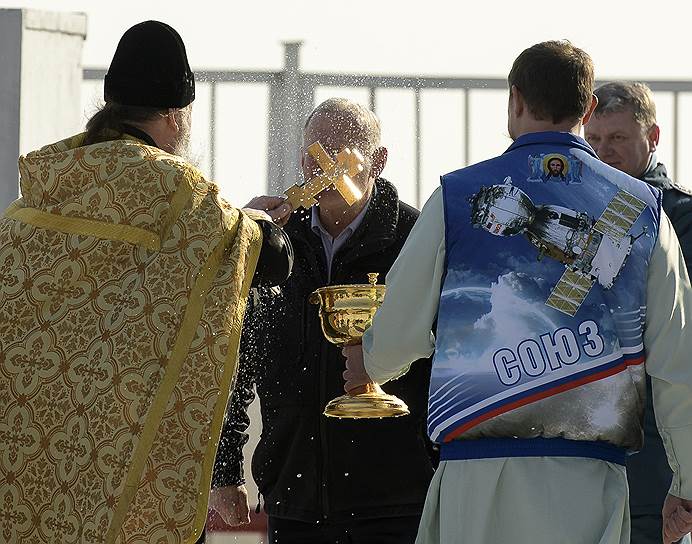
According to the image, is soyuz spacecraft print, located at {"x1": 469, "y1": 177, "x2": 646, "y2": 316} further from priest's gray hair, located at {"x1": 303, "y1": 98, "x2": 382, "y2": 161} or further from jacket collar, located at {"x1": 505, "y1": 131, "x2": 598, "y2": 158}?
priest's gray hair, located at {"x1": 303, "y1": 98, "x2": 382, "y2": 161}

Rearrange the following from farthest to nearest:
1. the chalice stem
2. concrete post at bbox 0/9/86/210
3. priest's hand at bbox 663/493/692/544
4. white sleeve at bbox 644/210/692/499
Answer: concrete post at bbox 0/9/86/210 → the chalice stem → priest's hand at bbox 663/493/692/544 → white sleeve at bbox 644/210/692/499

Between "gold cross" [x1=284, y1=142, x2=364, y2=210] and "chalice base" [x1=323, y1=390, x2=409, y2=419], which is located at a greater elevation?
"gold cross" [x1=284, y1=142, x2=364, y2=210]

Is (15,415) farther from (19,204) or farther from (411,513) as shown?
(411,513)

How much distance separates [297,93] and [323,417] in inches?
165

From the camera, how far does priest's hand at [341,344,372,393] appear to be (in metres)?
5.12

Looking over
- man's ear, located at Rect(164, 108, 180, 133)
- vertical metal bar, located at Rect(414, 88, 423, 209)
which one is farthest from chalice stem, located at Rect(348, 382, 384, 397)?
vertical metal bar, located at Rect(414, 88, 423, 209)

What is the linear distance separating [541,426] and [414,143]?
5.70 metres

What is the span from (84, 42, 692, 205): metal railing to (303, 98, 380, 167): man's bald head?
3.18 meters

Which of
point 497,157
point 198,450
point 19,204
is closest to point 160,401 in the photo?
point 198,450

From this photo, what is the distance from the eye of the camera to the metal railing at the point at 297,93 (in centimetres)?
921

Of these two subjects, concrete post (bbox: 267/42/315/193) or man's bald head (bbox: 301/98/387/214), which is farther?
concrete post (bbox: 267/42/315/193)

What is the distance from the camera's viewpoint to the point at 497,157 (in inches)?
175

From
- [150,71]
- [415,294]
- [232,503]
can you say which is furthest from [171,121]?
[232,503]

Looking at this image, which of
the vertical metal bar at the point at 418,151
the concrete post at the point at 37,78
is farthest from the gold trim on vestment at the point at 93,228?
the vertical metal bar at the point at 418,151
